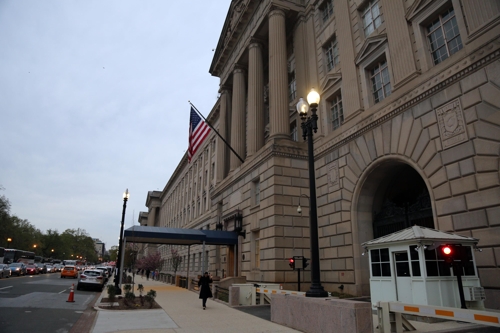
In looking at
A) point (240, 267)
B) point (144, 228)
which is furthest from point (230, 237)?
point (144, 228)

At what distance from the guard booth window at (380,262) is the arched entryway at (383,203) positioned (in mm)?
4006

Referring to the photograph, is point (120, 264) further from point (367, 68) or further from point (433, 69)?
point (433, 69)

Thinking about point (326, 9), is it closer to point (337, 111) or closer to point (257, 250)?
point (337, 111)

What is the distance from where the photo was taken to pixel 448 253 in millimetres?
8461

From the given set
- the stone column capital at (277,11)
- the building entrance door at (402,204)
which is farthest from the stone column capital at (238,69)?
the building entrance door at (402,204)

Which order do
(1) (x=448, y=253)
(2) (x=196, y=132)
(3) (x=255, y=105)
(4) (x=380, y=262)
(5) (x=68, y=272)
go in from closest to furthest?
(1) (x=448, y=253)
(4) (x=380, y=262)
(3) (x=255, y=105)
(2) (x=196, y=132)
(5) (x=68, y=272)

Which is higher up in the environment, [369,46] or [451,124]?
[369,46]

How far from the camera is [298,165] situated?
22.6m

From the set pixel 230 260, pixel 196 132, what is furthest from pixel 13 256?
pixel 196 132

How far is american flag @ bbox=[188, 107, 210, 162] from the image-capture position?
27609mm

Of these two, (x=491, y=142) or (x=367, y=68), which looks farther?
(x=367, y=68)

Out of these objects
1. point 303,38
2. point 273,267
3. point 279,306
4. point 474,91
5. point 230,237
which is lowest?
point 279,306

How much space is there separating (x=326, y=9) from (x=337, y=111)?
8.17 m

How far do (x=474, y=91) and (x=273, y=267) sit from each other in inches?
531
